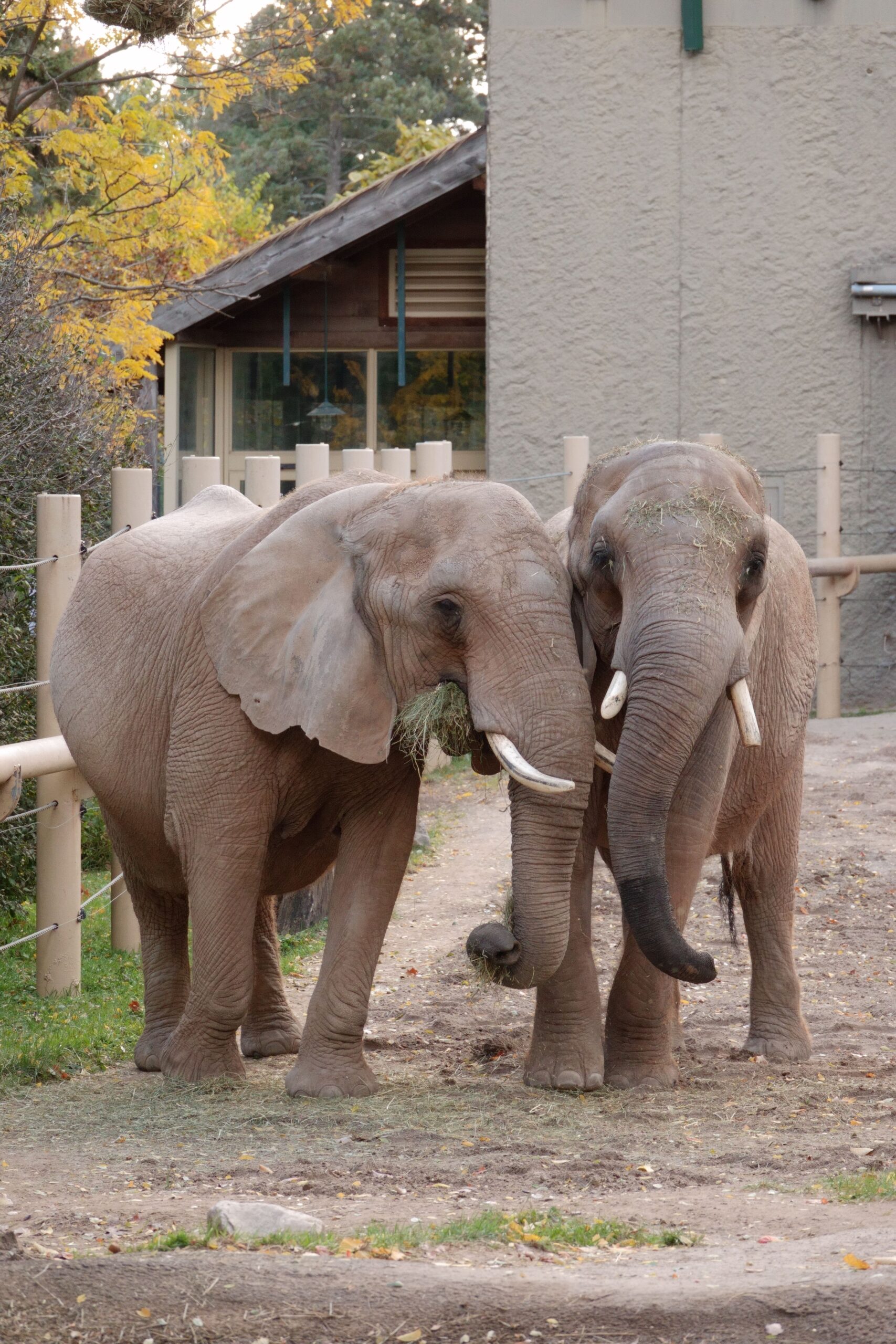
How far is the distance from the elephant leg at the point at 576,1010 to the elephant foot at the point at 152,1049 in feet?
4.64

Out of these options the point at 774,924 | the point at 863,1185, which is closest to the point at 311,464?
the point at 774,924

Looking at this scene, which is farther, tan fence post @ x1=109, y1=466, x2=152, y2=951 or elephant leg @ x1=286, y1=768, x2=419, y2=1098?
tan fence post @ x1=109, y1=466, x2=152, y2=951

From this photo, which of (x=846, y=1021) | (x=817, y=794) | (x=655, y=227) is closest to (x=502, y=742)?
(x=846, y=1021)

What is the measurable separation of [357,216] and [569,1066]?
12.0m

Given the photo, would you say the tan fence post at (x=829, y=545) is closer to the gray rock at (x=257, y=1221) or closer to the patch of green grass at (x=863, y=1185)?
the patch of green grass at (x=863, y=1185)

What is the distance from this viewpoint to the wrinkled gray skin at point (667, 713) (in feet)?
17.4

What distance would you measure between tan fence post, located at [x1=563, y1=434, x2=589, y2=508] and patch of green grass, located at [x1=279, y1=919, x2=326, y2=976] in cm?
492

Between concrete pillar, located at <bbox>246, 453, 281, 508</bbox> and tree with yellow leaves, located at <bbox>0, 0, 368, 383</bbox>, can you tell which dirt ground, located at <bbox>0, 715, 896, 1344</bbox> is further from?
tree with yellow leaves, located at <bbox>0, 0, 368, 383</bbox>

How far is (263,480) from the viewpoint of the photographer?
10570 mm

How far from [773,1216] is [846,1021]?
284cm

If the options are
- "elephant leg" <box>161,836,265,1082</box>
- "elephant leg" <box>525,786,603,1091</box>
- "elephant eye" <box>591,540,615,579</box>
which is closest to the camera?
"elephant eye" <box>591,540,615,579</box>

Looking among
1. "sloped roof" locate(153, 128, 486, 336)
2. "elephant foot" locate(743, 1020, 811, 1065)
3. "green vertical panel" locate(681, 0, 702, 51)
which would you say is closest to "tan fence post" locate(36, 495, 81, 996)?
"elephant foot" locate(743, 1020, 811, 1065)

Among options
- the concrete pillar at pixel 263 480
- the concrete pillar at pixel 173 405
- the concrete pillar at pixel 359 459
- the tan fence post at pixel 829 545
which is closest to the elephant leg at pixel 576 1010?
the concrete pillar at pixel 263 480

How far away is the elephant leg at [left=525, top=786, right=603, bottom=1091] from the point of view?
19.9 ft
